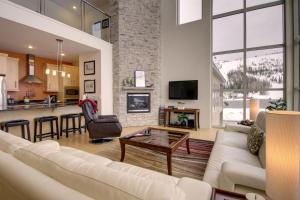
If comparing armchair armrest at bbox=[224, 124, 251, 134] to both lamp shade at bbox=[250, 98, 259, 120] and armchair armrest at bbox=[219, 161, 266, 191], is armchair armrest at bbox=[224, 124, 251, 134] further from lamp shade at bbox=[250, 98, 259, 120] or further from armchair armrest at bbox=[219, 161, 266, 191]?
armchair armrest at bbox=[219, 161, 266, 191]

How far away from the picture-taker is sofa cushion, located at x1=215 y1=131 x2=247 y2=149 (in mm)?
2523

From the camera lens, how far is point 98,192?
691mm

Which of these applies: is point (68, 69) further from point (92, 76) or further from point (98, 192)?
point (98, 192)

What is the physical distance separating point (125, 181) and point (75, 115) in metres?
4.68

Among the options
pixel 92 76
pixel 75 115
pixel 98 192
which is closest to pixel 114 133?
pixel 75 115

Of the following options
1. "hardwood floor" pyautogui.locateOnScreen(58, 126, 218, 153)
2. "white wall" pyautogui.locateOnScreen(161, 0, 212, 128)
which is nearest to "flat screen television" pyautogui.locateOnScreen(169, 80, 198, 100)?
"white wall" pyautogui.locateOnScreen(161, 0, 212, 128)

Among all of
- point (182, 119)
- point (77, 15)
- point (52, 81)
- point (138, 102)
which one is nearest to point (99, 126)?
point (138, 102)

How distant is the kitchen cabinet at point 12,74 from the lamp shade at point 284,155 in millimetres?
7000

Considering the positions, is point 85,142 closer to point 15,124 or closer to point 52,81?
point 15,124

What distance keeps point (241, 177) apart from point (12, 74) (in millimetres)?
6949

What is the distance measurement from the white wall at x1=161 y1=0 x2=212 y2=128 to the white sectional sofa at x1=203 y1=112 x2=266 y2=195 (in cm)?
327

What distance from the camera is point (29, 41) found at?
15.5 ft

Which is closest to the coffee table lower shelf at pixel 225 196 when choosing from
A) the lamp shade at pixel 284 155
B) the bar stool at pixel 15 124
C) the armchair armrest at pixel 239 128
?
the lamp shade at pixel 284 155

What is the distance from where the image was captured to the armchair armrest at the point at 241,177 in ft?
4.13
